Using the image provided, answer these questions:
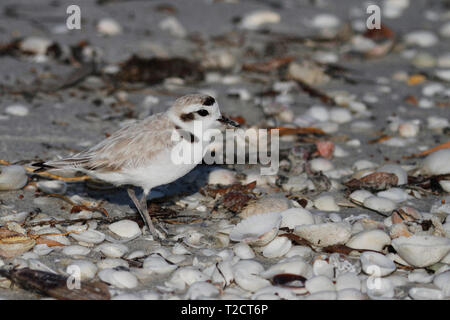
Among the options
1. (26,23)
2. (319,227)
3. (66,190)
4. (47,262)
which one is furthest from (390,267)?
(26,23)

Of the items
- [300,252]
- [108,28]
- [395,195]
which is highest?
[108,28]

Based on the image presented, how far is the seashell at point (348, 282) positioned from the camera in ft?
12.3

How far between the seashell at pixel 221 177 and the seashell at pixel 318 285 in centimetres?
176

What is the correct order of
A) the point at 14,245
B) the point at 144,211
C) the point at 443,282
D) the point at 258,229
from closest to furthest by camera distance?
the point at 443,282
the point at 14,245
the point at 258,229
the point at 144,211

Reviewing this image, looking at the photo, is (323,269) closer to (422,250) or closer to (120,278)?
(422,250)

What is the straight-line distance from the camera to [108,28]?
8602 millimetres

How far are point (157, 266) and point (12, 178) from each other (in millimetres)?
1681

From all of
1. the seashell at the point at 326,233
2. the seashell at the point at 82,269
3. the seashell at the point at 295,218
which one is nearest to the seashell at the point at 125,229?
the seashell at the point at 82,269

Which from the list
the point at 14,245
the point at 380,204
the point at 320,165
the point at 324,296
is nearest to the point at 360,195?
the point at 380,204

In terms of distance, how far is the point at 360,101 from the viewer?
7.27 meters

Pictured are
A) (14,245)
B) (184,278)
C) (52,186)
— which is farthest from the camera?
(52,186)

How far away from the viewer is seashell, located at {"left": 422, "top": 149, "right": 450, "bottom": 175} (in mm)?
5289

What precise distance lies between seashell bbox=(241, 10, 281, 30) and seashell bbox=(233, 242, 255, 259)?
5518 millimetres

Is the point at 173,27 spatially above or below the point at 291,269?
above
